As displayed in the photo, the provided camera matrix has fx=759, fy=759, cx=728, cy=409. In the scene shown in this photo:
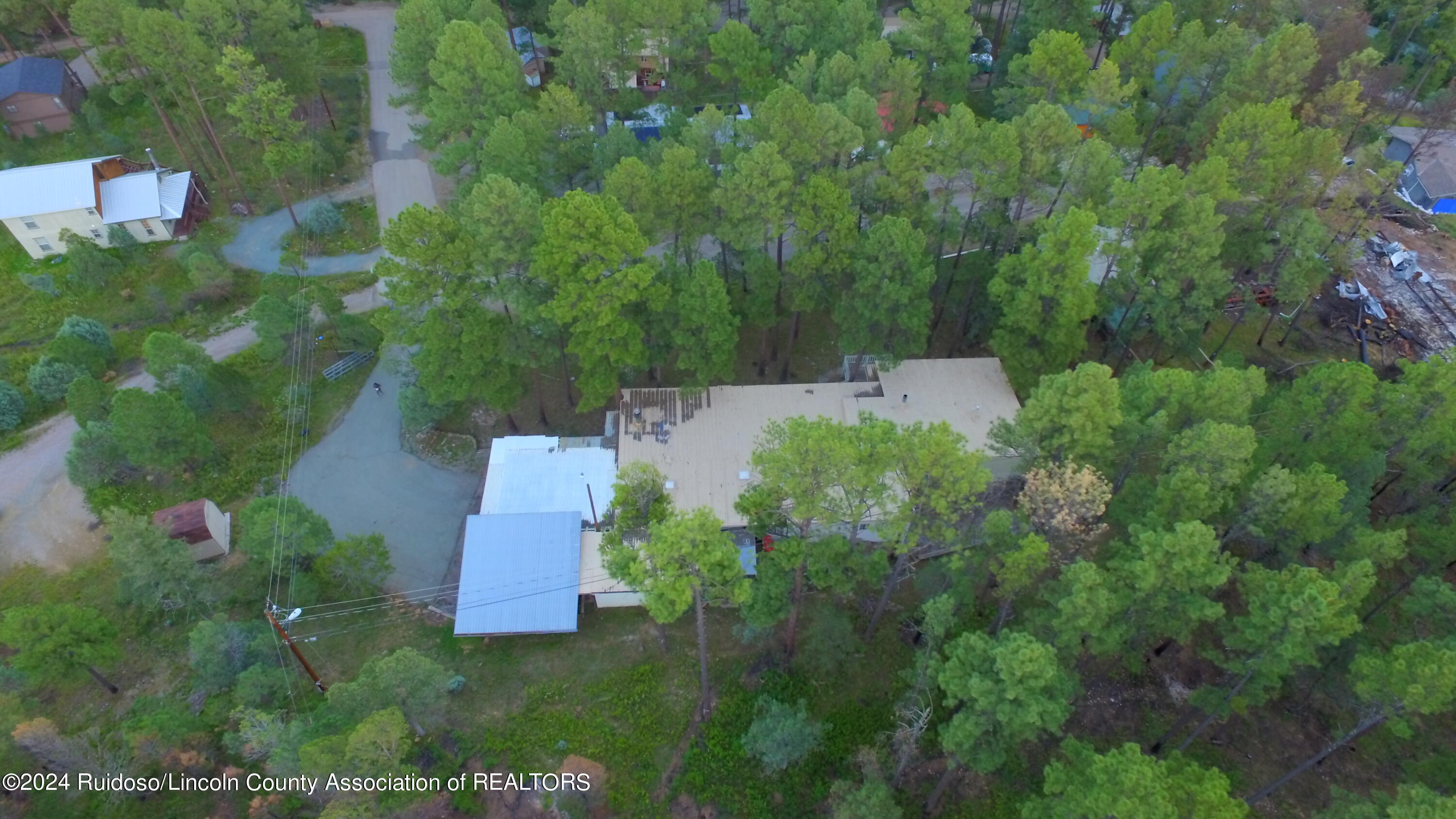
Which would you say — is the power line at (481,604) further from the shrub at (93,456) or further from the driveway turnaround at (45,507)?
the shrub at (93,456)

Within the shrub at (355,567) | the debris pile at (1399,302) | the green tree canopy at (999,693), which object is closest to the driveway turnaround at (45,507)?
the shrub at (355,567)

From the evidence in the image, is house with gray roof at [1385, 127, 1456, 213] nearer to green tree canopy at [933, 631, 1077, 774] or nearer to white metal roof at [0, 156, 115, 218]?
green tree canopy at [933, 631, 1077, 774]

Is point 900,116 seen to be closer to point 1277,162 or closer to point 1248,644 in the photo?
point 1277,162

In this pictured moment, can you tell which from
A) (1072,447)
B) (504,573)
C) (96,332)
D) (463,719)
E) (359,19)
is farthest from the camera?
(359,19)

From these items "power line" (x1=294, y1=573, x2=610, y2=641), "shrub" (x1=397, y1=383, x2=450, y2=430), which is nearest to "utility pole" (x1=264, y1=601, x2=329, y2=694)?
"power line" (x1=294, y1=573, x2=610, y2=641)

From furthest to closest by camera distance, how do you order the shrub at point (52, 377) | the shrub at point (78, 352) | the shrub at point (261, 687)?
1. the shrub at point (78, 352)
2. the shrub at point (52, 377)
3. the shrub at point (261, 687)

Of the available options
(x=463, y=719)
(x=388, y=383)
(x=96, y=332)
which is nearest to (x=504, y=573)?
(x=463, y=719)
